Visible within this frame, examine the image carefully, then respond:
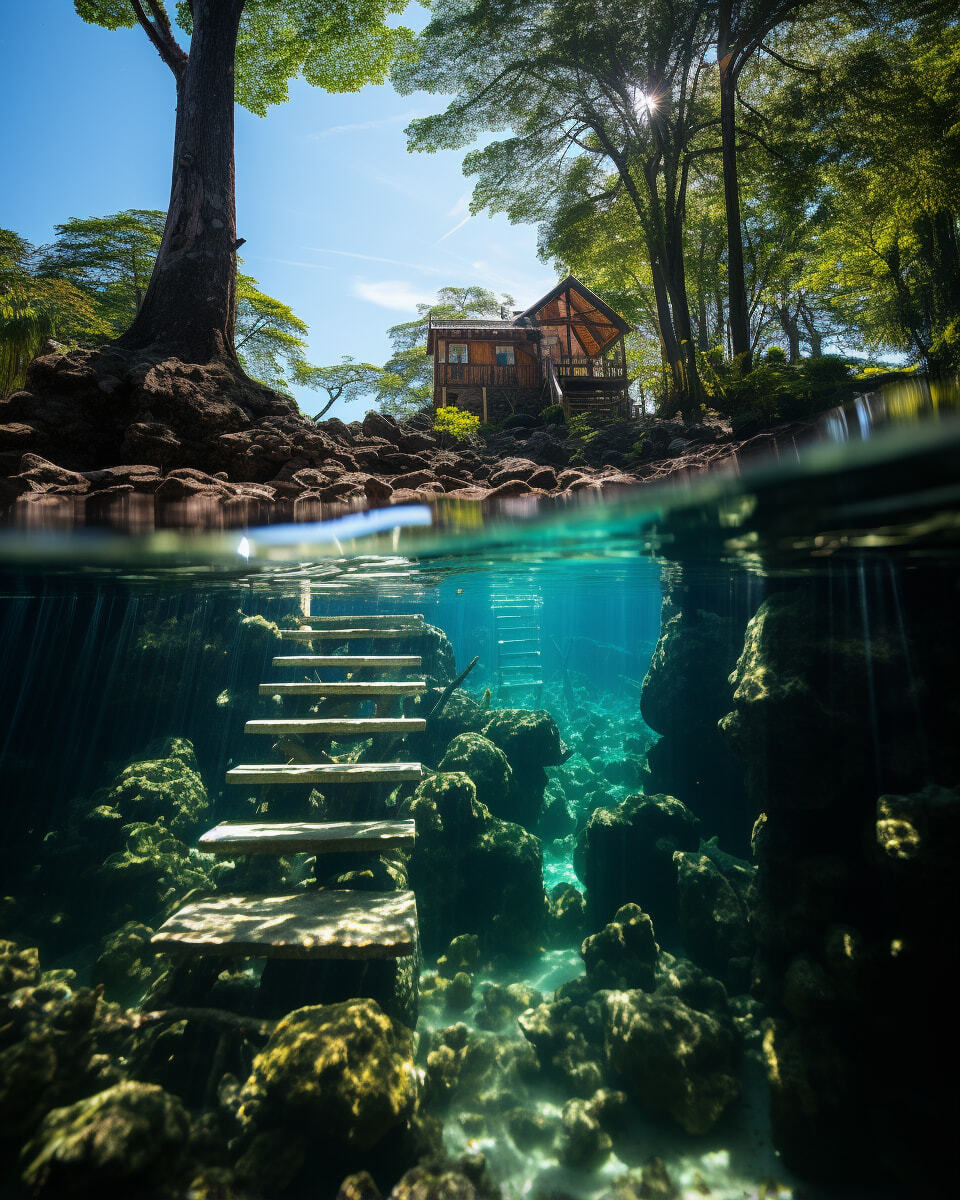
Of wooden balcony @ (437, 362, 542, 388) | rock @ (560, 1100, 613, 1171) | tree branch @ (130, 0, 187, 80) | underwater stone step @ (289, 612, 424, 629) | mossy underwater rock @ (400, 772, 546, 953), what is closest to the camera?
rock @ (560, 1100, 613, 1171)

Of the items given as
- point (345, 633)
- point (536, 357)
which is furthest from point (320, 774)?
point (536, 357)

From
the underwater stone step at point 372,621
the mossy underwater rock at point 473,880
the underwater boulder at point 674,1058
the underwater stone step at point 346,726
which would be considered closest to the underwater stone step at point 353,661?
the underwater stone step at point 346,726

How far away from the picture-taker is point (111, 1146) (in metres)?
3.46

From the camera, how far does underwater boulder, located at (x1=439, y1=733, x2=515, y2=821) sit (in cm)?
1023

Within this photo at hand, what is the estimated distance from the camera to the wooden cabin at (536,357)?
21516mm

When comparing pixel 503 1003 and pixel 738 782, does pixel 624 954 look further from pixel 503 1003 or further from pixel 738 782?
pixel 738 782

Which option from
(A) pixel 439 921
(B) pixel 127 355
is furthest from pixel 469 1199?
(B) pixel 127 355

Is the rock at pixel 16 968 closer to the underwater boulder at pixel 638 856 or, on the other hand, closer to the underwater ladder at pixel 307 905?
the underwater ladder at pixel 307 905

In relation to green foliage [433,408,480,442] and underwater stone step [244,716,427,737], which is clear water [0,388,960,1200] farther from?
green foliage [433,408,480,442]

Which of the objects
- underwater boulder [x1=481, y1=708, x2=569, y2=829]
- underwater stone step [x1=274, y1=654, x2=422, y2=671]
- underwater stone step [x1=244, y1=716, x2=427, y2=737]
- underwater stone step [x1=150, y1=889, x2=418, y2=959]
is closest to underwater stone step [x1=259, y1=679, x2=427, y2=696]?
underwater stone step [x1=244, y1=716, x2=427, y2=737]

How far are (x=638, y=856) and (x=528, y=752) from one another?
361 centimetres

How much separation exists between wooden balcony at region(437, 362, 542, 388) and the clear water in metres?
15.8

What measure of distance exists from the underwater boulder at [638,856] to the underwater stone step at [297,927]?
444cm

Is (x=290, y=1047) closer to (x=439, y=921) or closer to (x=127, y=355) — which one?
(x=439, y=921)
